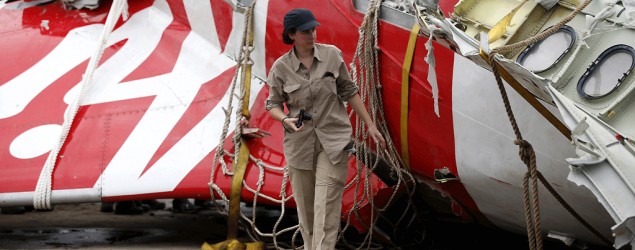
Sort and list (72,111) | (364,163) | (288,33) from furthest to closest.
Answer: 1. (72,111)
2. (364,163)
3. (288,33)

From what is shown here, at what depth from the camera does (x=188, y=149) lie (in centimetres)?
677

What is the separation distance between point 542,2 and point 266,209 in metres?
4.11

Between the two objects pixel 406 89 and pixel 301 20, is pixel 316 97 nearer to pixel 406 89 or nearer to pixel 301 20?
pixel 301 20

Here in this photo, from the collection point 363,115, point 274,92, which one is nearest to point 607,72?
point 363,115

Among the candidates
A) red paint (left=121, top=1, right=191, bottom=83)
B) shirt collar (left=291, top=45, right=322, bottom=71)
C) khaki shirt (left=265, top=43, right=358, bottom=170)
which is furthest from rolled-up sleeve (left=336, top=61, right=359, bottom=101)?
red paint (left=121, top=1, right=191, bottom=83)

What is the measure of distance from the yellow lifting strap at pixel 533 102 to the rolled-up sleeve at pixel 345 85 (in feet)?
2.47

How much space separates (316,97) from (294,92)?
4.1 inches

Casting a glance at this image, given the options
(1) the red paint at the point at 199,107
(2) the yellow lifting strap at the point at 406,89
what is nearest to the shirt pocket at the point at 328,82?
(2) the yellow lifting strap at the point at 406,89

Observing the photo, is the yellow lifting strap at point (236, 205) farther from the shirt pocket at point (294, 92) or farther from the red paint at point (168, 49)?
the shirt pocket at point (294, 92)

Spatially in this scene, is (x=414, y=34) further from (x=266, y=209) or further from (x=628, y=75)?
(x=266, y=209)

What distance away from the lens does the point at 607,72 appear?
180 inches

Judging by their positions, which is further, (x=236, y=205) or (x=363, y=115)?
(x=236, y=205)

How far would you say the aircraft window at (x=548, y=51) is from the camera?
4730 millimetres

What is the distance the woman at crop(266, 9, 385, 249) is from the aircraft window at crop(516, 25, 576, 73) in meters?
0.76
